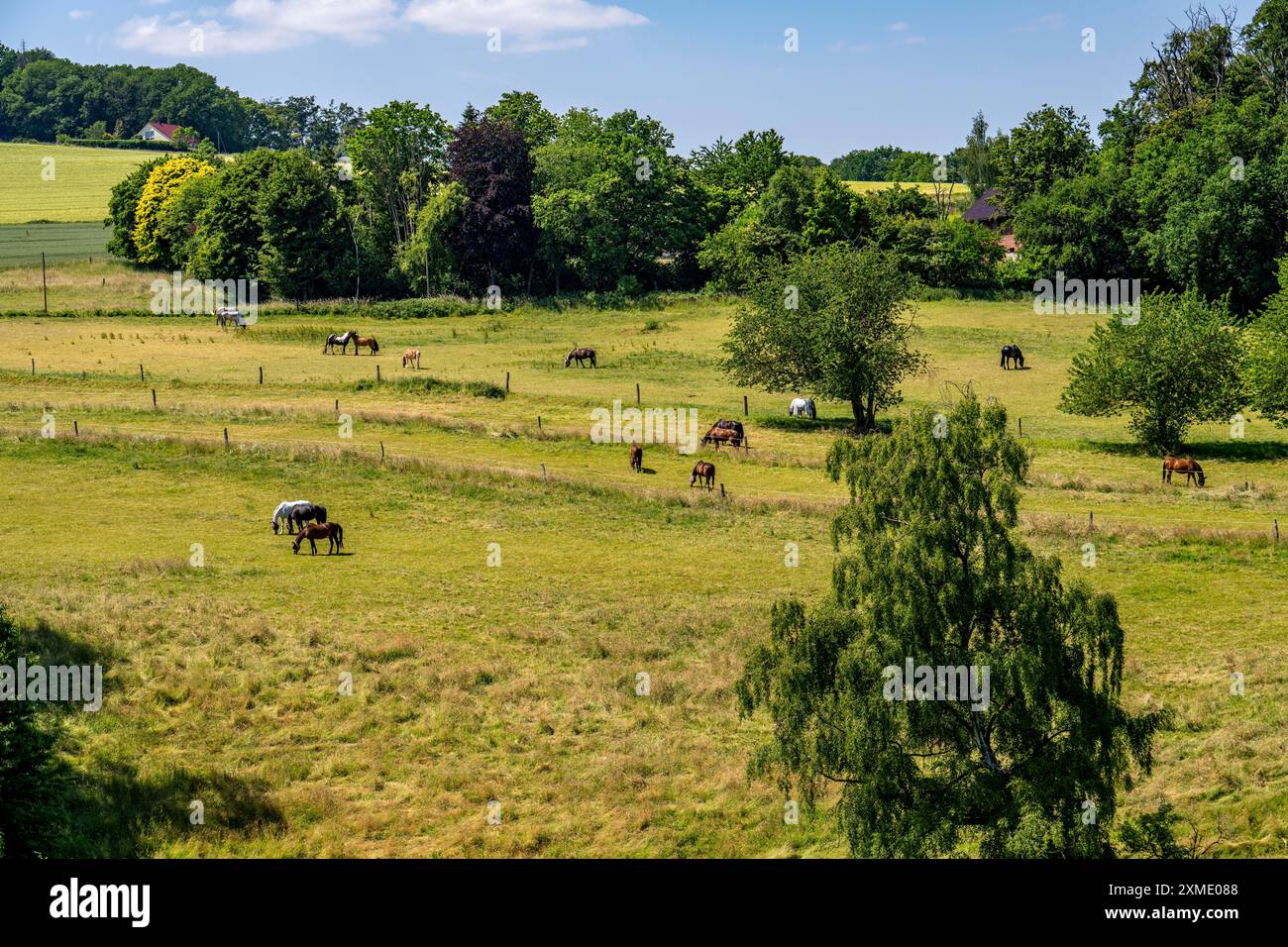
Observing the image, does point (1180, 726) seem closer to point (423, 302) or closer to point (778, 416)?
point (778, 416)

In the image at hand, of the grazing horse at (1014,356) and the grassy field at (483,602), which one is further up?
the grazing horse at (1014,356)

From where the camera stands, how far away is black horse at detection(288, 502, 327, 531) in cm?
3825

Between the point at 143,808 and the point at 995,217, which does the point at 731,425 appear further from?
the point at 995,217

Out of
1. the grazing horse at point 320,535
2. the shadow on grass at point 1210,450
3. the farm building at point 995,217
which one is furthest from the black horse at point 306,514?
the farm building at point 995,217

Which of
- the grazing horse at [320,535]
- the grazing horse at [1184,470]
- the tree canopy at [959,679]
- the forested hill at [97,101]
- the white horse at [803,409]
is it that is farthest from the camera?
the forested hill at [97,101]

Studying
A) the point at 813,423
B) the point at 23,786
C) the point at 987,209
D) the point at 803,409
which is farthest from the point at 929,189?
the point at 23,786

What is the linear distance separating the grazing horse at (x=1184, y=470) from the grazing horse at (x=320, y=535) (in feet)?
93.2

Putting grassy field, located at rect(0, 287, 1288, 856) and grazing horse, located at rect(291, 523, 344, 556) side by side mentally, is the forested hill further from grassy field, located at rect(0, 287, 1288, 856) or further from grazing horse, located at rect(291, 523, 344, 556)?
grazing horse, located at rect(291, 523, 344, 556)

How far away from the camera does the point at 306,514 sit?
38281 millimetres

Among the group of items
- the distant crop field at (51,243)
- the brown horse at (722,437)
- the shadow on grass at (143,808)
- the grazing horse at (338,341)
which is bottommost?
the shadow on grass at (143,808)

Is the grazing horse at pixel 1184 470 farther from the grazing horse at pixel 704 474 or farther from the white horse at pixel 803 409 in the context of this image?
the white horse at pixel 803 409

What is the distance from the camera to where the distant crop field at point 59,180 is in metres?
128

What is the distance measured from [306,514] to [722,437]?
58.7 ft
